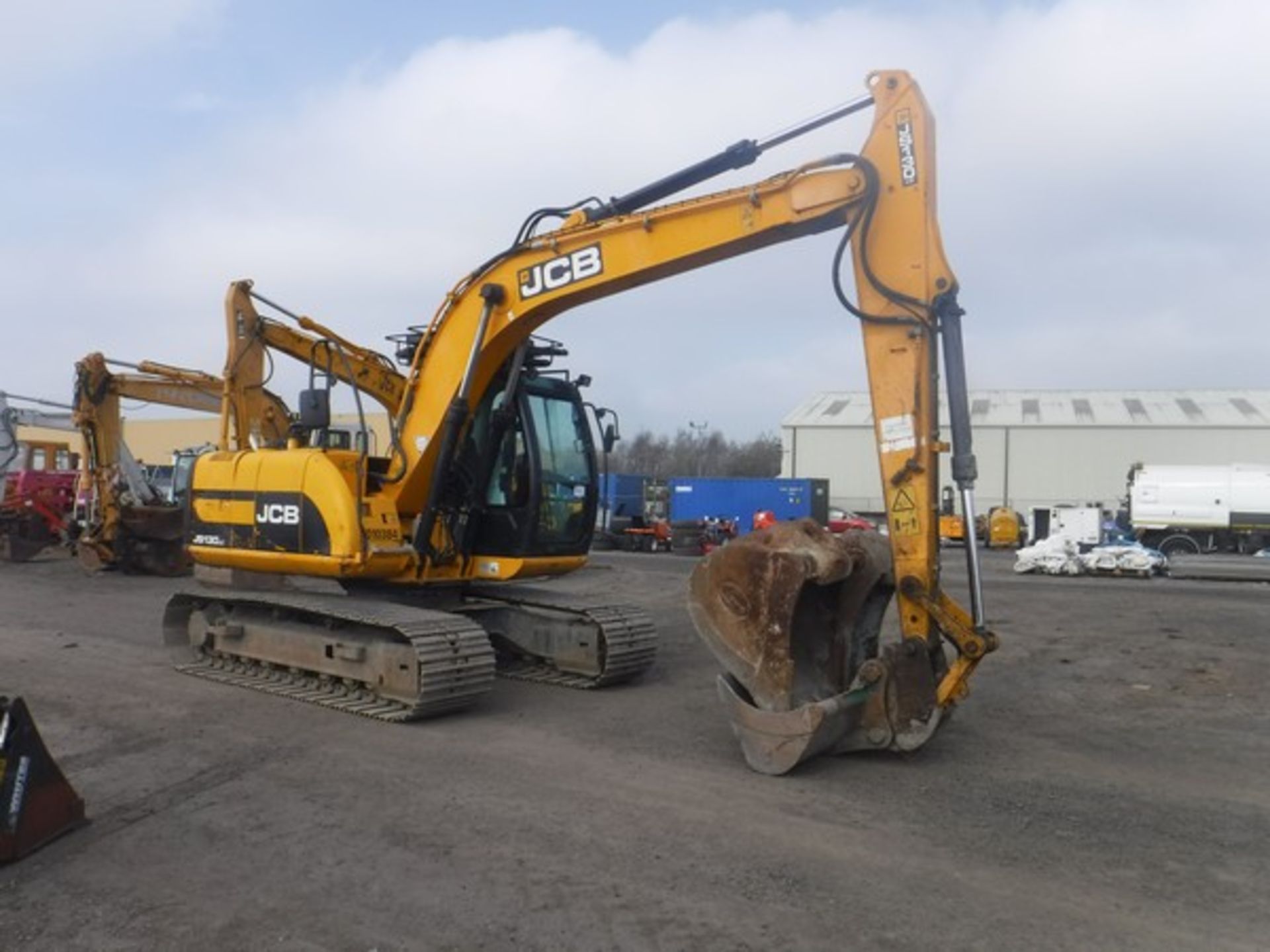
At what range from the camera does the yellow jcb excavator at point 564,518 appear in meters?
6.57

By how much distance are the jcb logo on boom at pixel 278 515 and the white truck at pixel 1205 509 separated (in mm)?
29682

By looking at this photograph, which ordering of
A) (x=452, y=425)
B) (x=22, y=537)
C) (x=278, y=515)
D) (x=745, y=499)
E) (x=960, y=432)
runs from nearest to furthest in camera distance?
(x=960, y=432) → (x=452, y=425) → (x=278, y=515) → (x=22, y=537) → (x=745, y=499)

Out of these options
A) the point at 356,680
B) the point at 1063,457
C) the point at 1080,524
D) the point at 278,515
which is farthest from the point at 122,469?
the point at 1063,457

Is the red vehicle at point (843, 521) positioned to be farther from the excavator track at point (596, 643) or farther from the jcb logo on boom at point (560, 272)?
the jcb logo on boom at point (560, 272)

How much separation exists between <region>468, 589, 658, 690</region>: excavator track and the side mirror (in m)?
2.22

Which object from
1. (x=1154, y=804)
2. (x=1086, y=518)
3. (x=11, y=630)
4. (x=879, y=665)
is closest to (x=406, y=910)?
(x=879, y=665)

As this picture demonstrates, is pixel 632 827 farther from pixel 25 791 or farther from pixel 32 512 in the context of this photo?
pixel 32 512

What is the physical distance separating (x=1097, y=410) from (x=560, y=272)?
52779 millimetres

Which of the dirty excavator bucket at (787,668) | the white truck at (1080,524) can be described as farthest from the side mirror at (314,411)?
the white truck at (1080,524)

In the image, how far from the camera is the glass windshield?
9211 mm

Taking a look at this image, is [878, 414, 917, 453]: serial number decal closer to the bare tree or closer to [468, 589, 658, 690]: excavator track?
[468, 589, 658, 690]: excavator track

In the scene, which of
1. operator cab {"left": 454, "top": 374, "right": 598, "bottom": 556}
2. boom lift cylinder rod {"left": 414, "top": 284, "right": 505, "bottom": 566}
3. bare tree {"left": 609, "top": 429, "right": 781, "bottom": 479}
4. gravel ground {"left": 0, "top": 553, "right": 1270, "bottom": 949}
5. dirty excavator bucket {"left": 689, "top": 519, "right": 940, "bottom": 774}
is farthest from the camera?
bare tree {"left": 609, "top": 429, "right": 781, "bottom": 479}

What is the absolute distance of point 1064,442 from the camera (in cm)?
5266

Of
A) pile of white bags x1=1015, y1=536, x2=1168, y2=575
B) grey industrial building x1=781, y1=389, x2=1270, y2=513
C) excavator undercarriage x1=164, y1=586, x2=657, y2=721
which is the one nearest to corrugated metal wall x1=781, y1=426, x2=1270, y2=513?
grey industrial building x1=781, y1=389, x2=1270, y2=513
